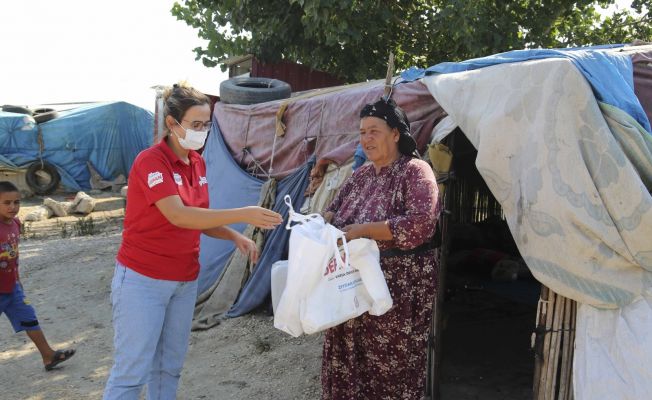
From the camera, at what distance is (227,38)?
29.1 feet

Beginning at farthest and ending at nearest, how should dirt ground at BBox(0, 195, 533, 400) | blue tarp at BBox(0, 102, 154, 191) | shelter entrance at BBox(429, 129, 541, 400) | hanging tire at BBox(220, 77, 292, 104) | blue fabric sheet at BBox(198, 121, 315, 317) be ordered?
blue tarp at BBox(0, 102, 154, 191) → hanging tire at BBox(220, 77, 292, 104) → blue fabric sheet at BBox(198, 121, 315, 317) → dirt ground at BBox(0, 195, 533, 400) → shelter entrance at BBox(429, 129, 541, 400)

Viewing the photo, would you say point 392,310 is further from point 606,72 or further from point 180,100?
point 606,72

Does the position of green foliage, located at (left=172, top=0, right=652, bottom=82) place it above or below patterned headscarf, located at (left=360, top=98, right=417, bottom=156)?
above

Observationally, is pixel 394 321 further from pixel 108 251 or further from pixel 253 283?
pixel 108 251

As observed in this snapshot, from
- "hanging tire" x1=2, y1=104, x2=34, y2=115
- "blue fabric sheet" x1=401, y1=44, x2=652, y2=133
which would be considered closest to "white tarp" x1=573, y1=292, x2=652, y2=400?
"blue fabric sheet" x1=401, y1=44, x2=652, y2=133

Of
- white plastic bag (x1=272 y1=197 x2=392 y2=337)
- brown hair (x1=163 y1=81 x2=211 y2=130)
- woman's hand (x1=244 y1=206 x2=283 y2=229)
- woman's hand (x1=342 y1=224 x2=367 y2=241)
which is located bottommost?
white plastic bag (x1=272 y1=197 x2=392 y2=337)

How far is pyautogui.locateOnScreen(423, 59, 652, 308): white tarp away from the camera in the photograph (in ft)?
9.04

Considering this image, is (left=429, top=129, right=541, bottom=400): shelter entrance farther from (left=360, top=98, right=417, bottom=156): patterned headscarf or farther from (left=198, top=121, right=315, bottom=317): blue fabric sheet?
(left=198, top=121, right=315, bottom=317): blue fabric sheet

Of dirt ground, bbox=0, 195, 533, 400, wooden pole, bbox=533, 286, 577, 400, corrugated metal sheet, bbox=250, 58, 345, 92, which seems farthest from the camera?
corrugated metal sheet, bbox=250, 58, 345, 92

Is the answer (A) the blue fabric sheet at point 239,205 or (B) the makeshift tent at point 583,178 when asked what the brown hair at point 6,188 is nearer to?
(A) the blue fabric sheet at point 239,205

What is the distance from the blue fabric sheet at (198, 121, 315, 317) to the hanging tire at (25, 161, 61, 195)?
10.2 m

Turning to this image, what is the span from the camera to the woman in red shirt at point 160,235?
2.75 meters

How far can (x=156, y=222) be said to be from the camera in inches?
111

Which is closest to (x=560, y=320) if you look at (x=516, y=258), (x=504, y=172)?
(x=504, y=172)
